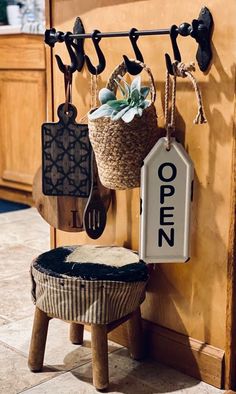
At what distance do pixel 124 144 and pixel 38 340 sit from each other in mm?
585

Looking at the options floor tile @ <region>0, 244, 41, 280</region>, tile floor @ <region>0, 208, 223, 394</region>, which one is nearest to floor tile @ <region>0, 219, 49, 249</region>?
floor tile @ <region>0, 244, 41, 280</region>

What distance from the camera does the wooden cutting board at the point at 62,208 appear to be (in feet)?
5.84

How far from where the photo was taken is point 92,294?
152 cm

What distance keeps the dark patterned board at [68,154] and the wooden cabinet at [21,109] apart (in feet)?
5.16

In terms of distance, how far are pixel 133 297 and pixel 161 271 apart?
0.47 feet

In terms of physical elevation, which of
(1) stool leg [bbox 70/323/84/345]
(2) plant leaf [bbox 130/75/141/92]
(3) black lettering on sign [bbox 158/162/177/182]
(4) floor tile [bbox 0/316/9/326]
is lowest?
(4) floor tile [bbox 0/316/9/326]

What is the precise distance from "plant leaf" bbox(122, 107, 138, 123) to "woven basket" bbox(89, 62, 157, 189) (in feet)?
0.06

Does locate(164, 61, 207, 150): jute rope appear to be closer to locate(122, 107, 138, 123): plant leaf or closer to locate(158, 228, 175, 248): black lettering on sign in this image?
locate(122, 107, 138, 123): plant leaf

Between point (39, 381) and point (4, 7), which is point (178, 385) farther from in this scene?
point (4, 7)

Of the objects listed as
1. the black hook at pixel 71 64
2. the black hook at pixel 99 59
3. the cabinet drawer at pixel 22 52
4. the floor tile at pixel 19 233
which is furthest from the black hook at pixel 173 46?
the cabinet drawer at pixel 22 52

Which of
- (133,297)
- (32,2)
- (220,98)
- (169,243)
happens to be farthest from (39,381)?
(32,2)

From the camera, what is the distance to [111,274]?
1.54 meters

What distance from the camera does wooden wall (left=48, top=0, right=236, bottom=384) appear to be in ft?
4.83

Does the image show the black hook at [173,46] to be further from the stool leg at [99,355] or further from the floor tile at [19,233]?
the floor tile at [19,233]
